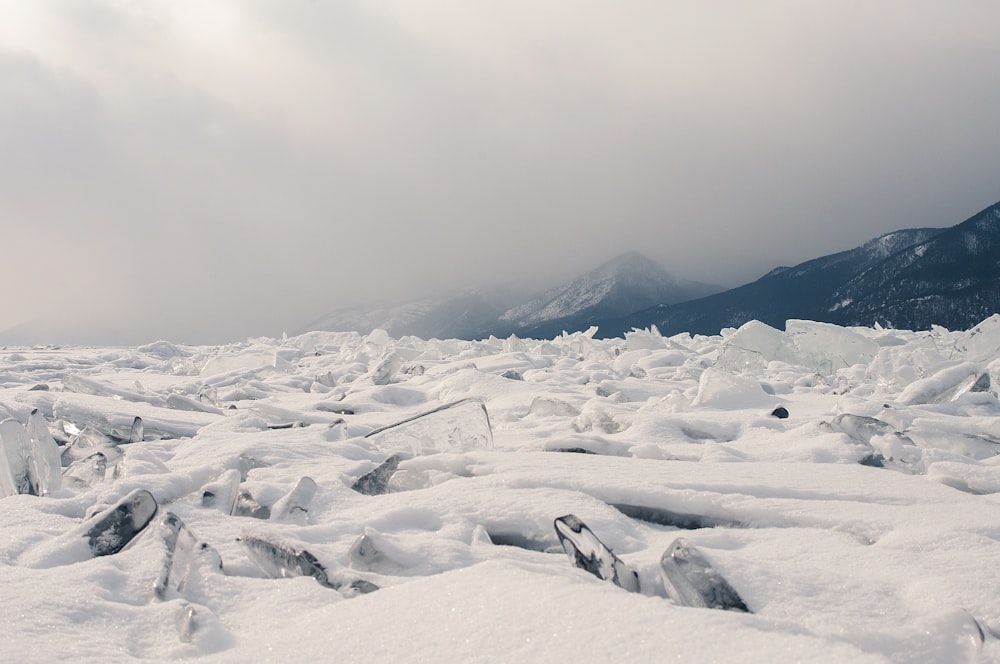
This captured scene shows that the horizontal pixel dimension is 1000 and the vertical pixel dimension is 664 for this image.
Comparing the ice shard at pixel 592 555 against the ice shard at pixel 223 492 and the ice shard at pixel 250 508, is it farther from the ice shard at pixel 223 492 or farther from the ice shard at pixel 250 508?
the ice shard at pixel 223 492

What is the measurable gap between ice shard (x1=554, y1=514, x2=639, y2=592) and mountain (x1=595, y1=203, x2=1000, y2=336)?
75.4 ft

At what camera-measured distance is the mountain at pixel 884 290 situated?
6531 cm

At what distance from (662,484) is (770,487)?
0.38m

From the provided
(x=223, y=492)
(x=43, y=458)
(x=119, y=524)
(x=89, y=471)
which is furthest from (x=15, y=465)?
(x=119, y=524)

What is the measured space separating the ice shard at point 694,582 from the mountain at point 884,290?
23.0 meters

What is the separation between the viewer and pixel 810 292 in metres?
125

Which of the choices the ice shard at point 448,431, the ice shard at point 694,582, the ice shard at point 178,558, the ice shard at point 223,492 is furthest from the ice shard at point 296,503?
the ice shard at point 694,582

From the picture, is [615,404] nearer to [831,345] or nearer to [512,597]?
[512,597]

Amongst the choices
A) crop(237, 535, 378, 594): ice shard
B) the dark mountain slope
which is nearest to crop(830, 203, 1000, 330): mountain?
the dark mountain slope

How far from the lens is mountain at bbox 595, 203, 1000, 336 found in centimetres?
6531

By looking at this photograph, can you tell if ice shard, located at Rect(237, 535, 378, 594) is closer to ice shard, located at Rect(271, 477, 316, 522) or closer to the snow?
the snow

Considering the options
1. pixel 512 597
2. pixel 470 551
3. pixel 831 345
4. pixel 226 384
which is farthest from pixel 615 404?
pixel 831 345

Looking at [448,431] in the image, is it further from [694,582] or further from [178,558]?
[694,582]

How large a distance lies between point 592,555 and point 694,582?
27cm
